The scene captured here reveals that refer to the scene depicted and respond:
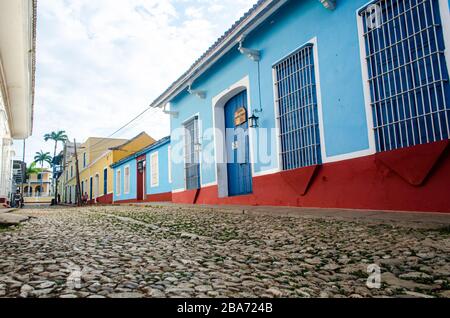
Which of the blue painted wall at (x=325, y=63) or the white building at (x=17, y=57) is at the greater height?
the white building at (x=17, y=57)

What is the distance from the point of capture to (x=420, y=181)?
4570 millimetres

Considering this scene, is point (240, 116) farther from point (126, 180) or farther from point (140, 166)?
point (126, 180)

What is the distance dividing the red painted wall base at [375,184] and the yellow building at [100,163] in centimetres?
1955

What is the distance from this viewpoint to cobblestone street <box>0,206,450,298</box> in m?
1.85

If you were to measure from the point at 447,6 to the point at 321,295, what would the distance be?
446 centimetres

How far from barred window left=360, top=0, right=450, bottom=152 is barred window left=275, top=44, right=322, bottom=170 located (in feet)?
4.31

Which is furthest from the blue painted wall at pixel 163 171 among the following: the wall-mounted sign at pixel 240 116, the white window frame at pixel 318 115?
the white window frame at pixel 318 115

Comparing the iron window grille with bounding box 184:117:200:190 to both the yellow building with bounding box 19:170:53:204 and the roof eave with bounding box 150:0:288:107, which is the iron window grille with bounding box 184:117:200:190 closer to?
the roof eave with bounding box 150:0:288:107

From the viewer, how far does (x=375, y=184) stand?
208 inches

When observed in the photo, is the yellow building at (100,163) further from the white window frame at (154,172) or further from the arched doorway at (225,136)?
the arched doorway at (225,136)

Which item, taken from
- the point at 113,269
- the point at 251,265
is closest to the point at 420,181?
the point at 251,265

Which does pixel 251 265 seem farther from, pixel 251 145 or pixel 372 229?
pixel 251 145

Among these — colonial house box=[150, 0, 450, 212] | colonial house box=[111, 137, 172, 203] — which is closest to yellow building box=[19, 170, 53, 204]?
colonial house box=[111, 137, 172, 203]

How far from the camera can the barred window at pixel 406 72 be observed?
455cm
